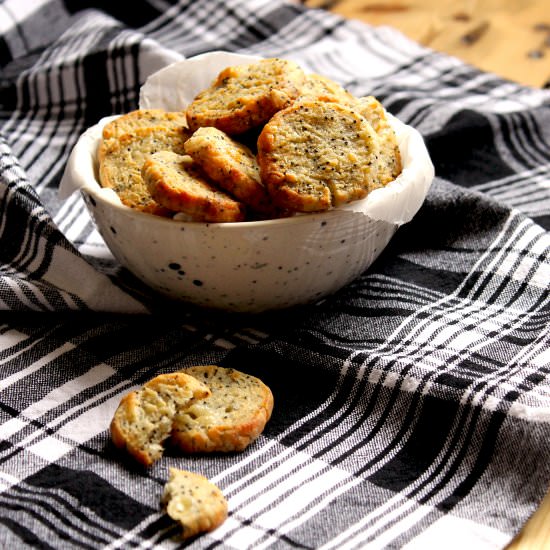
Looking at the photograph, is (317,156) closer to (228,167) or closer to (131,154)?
(228,167)

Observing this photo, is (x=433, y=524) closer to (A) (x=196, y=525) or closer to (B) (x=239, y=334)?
(A) (x=196, y=525)

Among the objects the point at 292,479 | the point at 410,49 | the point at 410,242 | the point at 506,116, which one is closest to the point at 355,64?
the point at 410,49

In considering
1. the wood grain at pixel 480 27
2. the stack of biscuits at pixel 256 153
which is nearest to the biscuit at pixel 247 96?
the stack of biscuits at pixel 256 153

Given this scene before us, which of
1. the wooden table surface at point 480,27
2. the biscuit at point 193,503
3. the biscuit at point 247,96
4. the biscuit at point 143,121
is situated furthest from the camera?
the wooden table surface at point 480,27

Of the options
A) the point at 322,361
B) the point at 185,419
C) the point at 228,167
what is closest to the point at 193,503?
the point at 185,419

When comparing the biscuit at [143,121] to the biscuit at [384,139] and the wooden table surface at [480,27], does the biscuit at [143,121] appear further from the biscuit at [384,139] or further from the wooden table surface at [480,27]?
the wooden table surface at [480,27]
